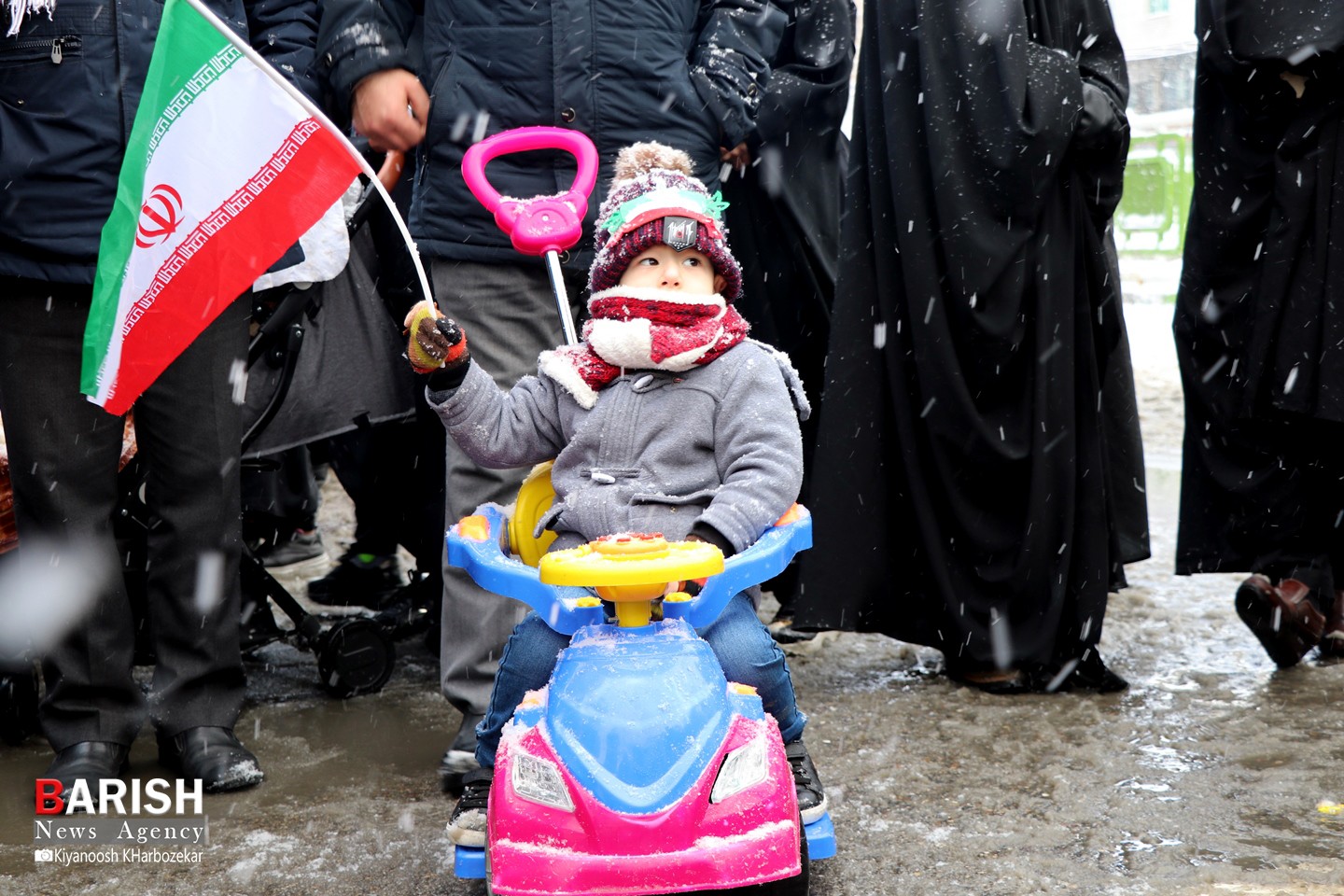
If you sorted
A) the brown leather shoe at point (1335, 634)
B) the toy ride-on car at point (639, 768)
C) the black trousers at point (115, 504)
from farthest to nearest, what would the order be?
the brown leather shoe at point (1335, 634), the black trousers at point (115, 504), the toy ride-on car at point (639, 768)

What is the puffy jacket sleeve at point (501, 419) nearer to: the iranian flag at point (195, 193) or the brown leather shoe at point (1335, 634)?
the iranian flag at point (195, 193)

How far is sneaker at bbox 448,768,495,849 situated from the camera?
2697 millimetres

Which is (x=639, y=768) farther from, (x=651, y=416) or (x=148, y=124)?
(x=148, y=124)

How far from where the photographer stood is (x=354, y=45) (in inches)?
135

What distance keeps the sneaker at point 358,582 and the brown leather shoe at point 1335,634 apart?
10.3 ft

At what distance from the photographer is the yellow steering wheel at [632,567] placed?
7.50ft

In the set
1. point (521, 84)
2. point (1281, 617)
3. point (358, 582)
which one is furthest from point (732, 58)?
point (358, 582)

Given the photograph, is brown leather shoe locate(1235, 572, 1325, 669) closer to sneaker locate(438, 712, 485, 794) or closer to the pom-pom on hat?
the pom-pom on hat

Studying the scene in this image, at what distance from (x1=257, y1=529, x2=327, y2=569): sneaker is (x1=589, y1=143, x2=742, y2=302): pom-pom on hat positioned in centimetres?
347

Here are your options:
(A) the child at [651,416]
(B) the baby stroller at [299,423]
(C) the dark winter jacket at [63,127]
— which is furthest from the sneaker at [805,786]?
(C) the dark winter jacket at [63,127]

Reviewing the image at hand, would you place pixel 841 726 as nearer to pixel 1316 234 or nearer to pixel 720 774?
pixel 720 774

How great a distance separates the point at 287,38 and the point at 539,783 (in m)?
2.15

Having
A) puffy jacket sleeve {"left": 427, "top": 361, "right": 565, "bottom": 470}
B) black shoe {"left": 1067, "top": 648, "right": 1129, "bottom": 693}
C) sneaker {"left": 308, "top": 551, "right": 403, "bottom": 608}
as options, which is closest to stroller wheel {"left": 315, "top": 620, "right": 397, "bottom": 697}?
sneaker {"left": 308, "top": 551, "right": 403, "bottom": 608}

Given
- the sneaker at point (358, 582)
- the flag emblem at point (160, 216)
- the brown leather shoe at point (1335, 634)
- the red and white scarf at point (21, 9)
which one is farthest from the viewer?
the sneaker at point (358, 582)
